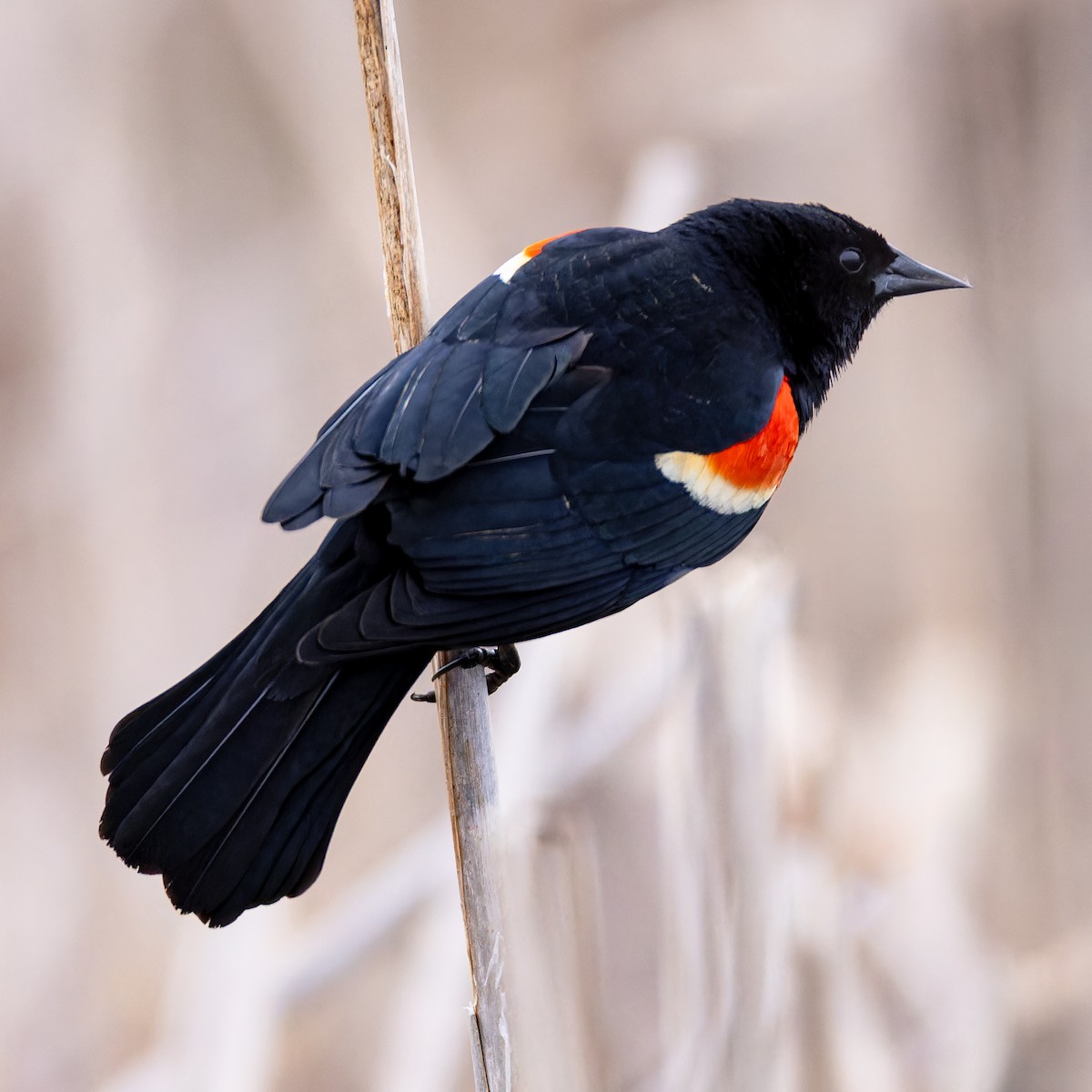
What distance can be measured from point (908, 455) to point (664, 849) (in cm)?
79

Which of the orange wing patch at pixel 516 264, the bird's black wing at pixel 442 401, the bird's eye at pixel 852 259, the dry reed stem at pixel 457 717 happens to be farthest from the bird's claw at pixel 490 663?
the bird's eye at pixel 852 259

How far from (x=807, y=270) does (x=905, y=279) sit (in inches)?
6.0

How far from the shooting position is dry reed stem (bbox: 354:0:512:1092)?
1124 millimetres

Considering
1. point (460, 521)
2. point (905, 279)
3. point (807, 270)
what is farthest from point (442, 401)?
point (905, 279)

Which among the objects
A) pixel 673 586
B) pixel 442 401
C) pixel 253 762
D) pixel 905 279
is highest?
pixel 905 279

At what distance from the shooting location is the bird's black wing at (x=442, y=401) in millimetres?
1120

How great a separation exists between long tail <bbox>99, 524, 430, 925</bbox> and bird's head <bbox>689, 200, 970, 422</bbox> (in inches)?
26.0

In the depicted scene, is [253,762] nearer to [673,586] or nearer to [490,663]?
[490,663]

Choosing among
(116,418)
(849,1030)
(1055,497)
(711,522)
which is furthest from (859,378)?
(116,418)

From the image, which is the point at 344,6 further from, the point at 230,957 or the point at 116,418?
the point at 230,957

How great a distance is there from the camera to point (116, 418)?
190cm

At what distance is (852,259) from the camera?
1527 millimetres

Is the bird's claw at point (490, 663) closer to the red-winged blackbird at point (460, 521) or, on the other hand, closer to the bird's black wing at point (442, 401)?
the red-winged blackbird at point (460, 521)

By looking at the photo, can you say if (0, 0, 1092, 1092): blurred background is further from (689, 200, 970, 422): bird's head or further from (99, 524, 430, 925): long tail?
(99, 524, 430, 925): long tail
